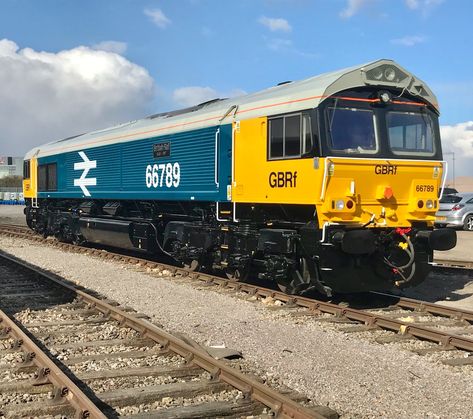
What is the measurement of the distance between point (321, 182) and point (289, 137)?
1061 millimetres

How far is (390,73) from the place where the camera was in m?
8.75

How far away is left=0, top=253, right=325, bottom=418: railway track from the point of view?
4406mm

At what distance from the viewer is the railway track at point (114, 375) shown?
441 cm

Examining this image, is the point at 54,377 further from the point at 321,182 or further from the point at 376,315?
the point at 321,182

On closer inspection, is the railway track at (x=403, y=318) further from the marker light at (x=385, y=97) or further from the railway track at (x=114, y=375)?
the marker light at (x=385, y=97)

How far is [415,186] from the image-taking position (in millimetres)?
8812

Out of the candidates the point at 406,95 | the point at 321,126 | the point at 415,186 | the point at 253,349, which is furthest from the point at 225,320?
the point at 406,95

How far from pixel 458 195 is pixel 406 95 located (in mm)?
14953

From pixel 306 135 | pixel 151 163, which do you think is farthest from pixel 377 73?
pixel 151 163

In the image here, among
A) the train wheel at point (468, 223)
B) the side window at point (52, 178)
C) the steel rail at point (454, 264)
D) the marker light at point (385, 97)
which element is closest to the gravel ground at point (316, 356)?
the marker light at point (385, 97)

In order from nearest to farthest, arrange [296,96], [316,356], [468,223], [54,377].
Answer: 1. [54,377]
2. [316,356]
3. [296,96]
4. [468,223]

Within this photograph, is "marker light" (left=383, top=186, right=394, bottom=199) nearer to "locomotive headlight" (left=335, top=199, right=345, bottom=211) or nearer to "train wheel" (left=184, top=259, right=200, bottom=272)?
"locomotive headlight" (left=335, top=199, right=345, bottom=211)

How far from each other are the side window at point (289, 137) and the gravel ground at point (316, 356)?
7.91ft

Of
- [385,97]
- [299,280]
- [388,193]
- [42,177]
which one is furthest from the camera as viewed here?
[42,177]
